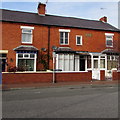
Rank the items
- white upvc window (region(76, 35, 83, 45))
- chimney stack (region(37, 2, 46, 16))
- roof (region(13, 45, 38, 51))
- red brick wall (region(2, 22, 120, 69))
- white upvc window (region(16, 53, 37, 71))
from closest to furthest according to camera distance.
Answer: roof (region(13, 45, 38, 51)), white upvc window (region(16, 53, 37, 71)), red brick wall (region(2, 22, 120, 69)), white upvc window (region(76, 35, 83, 45)), chimney stack (region(37, 2, 46, 16))

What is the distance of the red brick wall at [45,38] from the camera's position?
59.3 feet

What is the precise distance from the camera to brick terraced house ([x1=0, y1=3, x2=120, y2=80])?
1806 cm

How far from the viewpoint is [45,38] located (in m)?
19.8

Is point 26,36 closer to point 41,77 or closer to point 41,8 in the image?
point 41,8

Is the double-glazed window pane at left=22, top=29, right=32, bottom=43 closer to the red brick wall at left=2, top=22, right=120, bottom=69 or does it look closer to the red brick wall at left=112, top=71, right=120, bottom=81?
the red brick wall at left=2, top=22, right=120, bottom=69

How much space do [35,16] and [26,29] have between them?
3.59m

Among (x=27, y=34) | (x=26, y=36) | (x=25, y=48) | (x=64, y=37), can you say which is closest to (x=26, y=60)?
(x=25, y=48)

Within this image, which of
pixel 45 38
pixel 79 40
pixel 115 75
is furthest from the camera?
pixel 79 40

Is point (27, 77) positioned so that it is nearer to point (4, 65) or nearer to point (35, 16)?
point (4, 65)

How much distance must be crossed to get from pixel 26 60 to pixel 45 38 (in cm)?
383

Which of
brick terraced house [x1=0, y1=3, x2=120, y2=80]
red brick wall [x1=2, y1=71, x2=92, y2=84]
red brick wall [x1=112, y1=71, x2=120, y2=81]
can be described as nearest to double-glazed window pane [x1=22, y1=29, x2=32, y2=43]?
brick terraced house [x1=0, y1=3, x2=120, y2=80]

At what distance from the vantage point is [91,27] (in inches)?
862

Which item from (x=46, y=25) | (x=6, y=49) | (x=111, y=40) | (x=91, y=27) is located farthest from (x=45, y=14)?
(x=111, y=40)

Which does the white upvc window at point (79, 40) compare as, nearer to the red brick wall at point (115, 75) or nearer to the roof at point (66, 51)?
the roof at point (66, 51)
